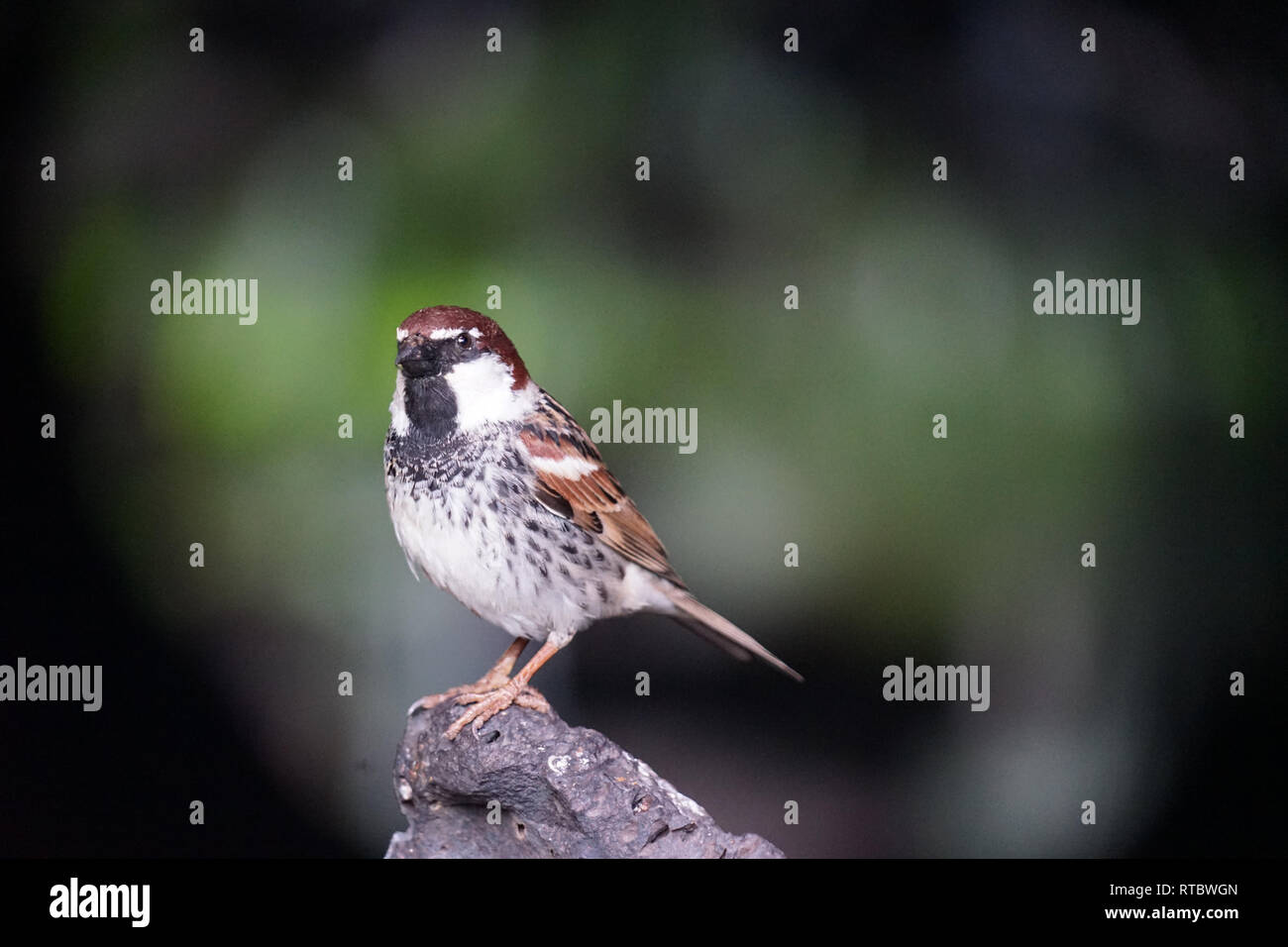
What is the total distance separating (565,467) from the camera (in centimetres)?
251

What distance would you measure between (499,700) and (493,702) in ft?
0.04

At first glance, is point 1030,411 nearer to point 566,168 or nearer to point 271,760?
point 566,168

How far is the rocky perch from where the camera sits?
2250 millimetres

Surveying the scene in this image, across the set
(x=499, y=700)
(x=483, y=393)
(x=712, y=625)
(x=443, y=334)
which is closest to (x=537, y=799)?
(x=499, y=700)

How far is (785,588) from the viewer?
320cm

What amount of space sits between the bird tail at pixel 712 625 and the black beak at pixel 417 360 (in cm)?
69

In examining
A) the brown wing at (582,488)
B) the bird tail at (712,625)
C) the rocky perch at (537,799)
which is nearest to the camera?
the rocky perch at (537,799)

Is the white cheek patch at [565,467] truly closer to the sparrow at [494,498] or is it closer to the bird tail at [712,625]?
the sparrow at [494,498]

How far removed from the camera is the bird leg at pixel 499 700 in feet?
7.96

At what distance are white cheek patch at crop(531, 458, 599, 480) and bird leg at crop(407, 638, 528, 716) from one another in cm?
39

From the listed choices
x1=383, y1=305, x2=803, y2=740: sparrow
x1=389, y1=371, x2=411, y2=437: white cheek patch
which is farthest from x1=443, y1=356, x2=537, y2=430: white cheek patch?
x1=389, y1=371, x2=411, y2=437: white cheek patch

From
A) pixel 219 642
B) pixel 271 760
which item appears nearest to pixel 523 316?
pixel 219 642

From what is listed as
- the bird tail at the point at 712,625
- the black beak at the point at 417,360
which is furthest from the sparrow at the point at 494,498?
the bird tail at the point at 712,625

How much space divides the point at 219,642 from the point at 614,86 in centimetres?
169
